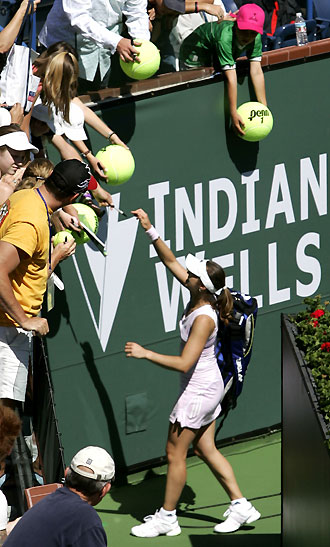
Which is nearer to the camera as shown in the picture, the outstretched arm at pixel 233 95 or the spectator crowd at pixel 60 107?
the spectator crowd at pixel 60 107

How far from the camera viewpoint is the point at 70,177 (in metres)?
6.09

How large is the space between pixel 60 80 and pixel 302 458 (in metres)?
2.71

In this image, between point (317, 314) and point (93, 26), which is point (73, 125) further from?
point (317, 314)

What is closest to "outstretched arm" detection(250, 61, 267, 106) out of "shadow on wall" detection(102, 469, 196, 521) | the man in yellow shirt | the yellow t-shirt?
the man in yellow shirt

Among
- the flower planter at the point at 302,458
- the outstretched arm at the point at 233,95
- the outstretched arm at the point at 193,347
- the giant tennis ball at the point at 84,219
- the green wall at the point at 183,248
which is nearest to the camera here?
the flower planter at the point at 302,458

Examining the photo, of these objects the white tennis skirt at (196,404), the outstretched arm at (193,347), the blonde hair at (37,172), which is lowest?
the white tennis skirt at (196,404)

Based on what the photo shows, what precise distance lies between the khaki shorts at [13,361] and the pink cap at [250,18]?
2766 mm

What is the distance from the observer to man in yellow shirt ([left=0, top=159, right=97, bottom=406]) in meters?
5.99

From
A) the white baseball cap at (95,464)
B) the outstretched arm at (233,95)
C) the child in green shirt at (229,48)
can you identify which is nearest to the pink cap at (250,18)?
the child in green shirt at (229,48)

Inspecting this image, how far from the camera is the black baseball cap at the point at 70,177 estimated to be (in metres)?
6.08

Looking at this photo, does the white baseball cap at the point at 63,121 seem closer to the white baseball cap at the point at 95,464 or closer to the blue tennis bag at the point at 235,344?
the blue tennis bag at the point at 235,344

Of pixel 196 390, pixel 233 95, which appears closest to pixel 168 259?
pixel 196 390

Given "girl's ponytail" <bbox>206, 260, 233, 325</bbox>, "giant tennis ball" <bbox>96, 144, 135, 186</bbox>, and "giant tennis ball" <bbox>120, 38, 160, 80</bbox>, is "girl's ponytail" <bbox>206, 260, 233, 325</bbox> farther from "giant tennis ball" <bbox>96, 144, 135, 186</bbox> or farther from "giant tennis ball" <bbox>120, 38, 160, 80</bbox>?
"giant tennis ball" <bbox>120, 38, 160, 80</bbox>

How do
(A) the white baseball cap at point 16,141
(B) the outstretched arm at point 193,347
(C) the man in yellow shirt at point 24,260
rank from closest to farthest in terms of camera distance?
(C) the man in yellow shirt at point 24,260 → (A) the white baseball cap at point 16,141 → (B) the outstretched arm at point 193,347
